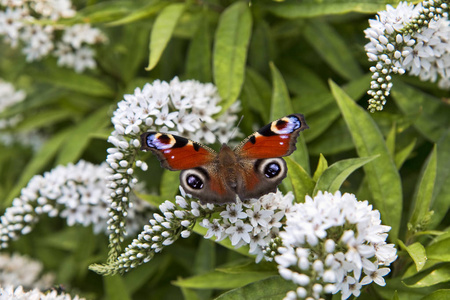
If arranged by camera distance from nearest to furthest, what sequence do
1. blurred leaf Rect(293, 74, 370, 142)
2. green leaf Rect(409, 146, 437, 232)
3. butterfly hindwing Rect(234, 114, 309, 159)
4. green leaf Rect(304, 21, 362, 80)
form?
butterfly hindwing Rect(234, 114, 309, 159), green leaf Rect(409, 146, 437, 232), blurred leaf Rect(293, 74, 370, 142), green leaf Rect(304, 21, 362, 80)

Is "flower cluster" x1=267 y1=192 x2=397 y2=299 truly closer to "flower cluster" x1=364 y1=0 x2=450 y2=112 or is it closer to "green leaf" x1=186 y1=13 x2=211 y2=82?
"flower cluster" x1=364 y1=0 x2=450 y2=112

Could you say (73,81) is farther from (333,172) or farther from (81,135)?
(333,172)

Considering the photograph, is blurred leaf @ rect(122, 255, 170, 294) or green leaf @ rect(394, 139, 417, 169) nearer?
green leaf @ rect(394, 139, 417, 169)

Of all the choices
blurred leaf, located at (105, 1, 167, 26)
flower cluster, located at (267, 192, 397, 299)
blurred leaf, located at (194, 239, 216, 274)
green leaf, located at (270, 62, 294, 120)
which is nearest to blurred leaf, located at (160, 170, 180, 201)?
blurred leaf, located at (194, 239, 216, 274)

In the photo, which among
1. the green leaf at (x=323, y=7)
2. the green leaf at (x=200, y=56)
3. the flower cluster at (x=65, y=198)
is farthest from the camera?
the green leaf at (x=200, y=56)

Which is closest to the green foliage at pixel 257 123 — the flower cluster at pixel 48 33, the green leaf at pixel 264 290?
the green leaf at pixel 264 290

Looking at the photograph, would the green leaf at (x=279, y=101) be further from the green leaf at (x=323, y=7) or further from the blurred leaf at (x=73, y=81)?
the blurred leaf at (x=73, y=81)
